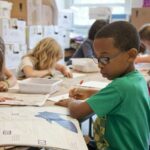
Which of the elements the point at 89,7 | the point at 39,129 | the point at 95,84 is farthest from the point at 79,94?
the point at 89,7

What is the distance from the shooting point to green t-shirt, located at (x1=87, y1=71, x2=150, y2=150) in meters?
1.07

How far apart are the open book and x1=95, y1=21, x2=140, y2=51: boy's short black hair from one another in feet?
1.40

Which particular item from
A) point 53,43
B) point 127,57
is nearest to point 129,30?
point 127,57

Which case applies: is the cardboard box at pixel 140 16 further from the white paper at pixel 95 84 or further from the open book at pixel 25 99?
the open book at pixel 25 99

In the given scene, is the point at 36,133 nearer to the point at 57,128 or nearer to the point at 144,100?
the point at 57,128

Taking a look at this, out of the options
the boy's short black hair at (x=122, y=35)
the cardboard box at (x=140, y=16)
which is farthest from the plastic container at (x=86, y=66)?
the cardboard box at (x=140, y=16)

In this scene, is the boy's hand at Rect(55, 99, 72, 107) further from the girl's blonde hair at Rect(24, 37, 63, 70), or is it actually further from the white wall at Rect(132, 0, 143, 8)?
the white wall at Rect(132, 0, 143, 8)

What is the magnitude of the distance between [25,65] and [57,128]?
4.37ft

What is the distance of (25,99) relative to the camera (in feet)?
4.56

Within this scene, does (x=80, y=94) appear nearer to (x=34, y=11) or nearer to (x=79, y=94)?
(x=79, y=94)

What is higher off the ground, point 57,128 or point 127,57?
point 127,57

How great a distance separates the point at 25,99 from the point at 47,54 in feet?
2.96

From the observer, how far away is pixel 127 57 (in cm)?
116

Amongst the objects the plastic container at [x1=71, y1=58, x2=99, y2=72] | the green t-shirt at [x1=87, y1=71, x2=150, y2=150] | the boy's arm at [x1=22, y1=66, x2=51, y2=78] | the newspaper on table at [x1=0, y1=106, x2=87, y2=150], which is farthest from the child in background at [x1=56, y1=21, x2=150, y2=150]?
the plastic container at [x1=71, y1=58, x2=99, y2=72]
